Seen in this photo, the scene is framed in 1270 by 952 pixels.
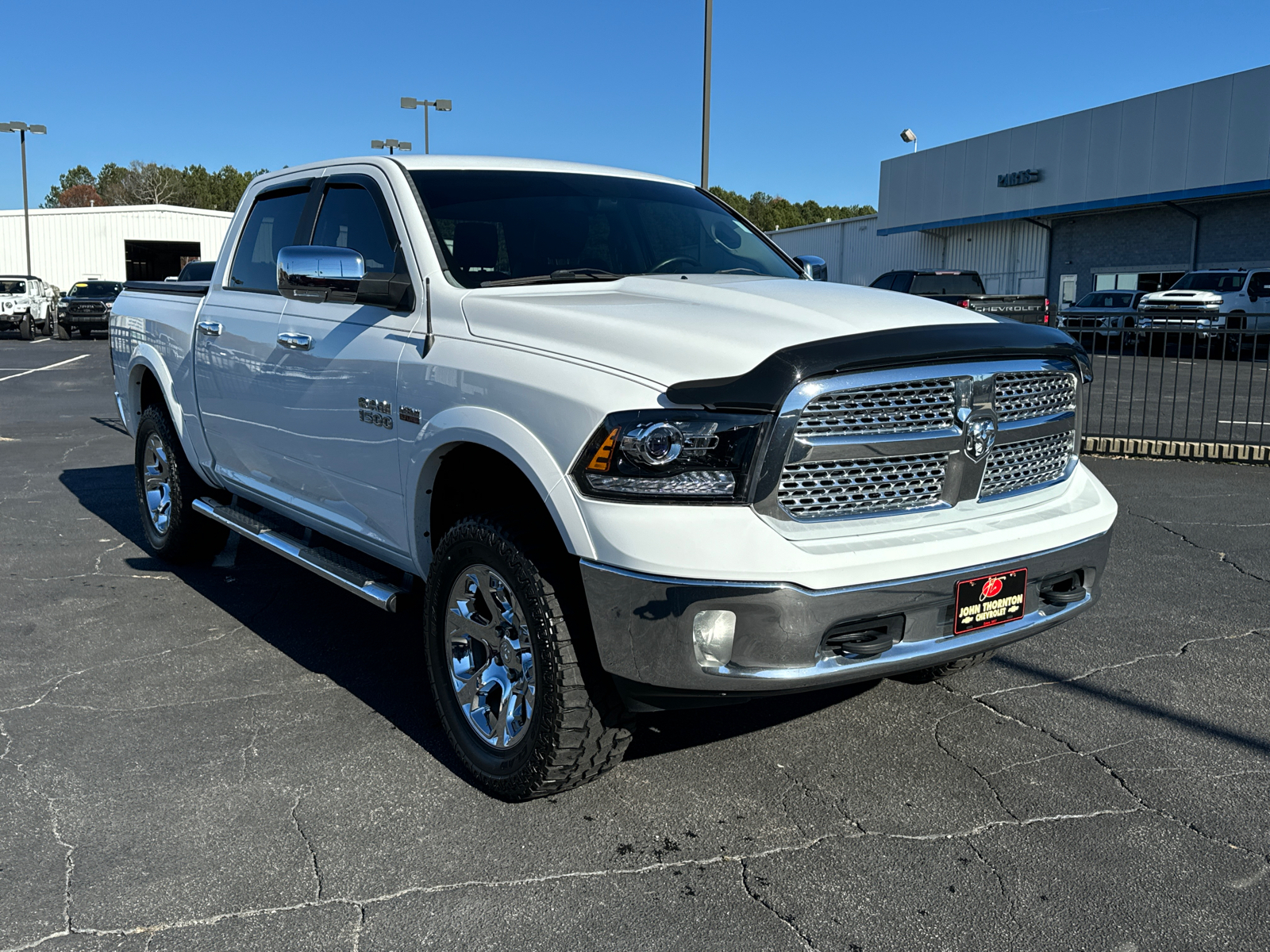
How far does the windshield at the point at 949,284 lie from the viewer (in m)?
23.1

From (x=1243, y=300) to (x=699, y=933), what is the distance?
27412 mm

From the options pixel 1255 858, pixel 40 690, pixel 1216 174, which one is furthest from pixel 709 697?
pixel 1216 174

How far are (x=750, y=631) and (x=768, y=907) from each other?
709 millimetres

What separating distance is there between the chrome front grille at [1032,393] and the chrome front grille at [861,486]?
1.06ft

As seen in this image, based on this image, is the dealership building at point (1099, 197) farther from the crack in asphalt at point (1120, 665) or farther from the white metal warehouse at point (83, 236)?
the white metal warehouse at point (83, 236)

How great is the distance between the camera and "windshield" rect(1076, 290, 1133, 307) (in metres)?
29.4

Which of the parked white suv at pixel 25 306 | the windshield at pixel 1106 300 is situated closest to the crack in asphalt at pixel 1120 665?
the windshield at pixel 1106 300

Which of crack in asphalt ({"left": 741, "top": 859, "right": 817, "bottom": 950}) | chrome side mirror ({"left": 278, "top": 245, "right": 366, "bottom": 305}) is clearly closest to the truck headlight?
crack in asphalt ({"left": 741, "top": 859, "right": 817, "bottom": 950})

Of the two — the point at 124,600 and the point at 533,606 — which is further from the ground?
the point at 533,606

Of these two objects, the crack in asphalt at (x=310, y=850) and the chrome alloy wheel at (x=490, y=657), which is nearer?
the crack in asphalt at (x=310, y=850)

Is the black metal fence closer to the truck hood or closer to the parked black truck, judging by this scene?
the parked black truck

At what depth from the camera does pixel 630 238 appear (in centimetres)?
457

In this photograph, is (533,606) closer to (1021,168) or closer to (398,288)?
(398,288)

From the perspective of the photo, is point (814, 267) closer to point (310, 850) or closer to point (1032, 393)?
point (1032, 393)
